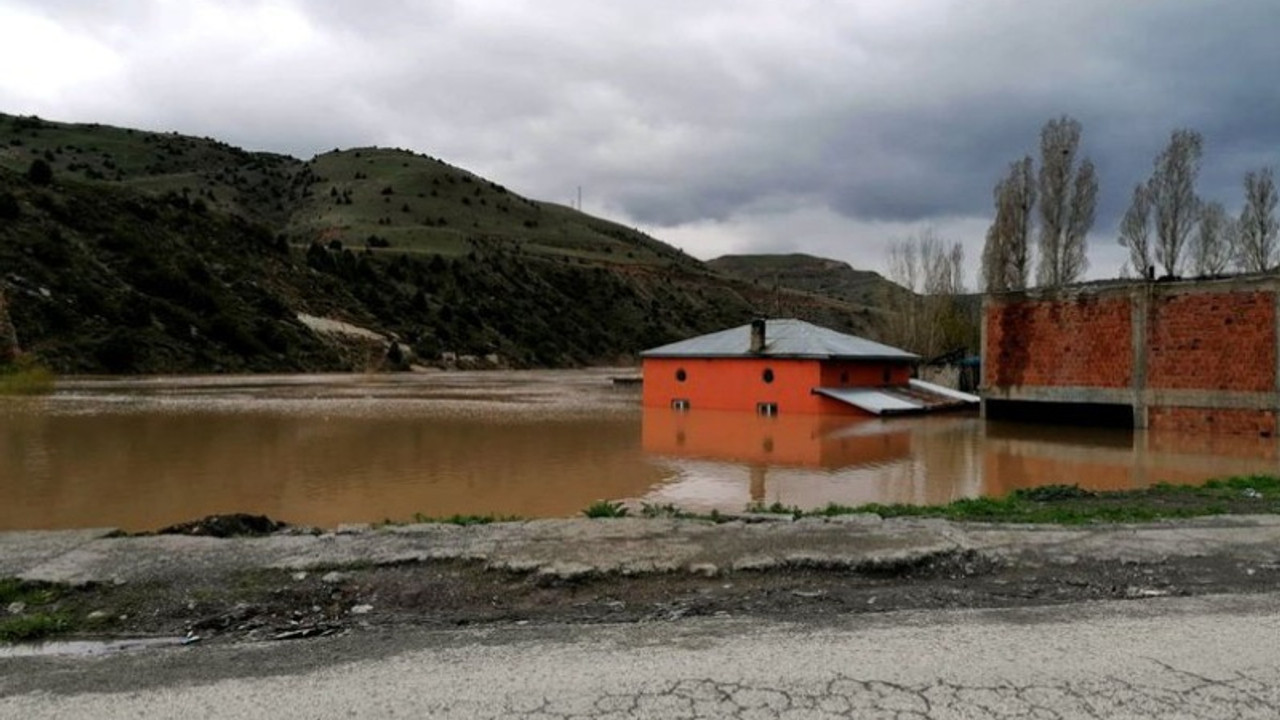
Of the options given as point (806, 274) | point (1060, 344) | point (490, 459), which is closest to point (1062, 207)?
point (1060, 344)

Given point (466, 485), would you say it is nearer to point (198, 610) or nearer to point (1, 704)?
point (198, 610)

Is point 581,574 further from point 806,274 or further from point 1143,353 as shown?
point 806,274

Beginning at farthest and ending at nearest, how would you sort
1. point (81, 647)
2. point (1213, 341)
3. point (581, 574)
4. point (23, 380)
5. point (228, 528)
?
point (23, 380) → point (1213, 341) → point (228, 528) → point (581, 574) → point (81, 647)

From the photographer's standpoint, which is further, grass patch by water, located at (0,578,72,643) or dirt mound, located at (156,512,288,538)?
dirt mound, located at (156,512,288,538)

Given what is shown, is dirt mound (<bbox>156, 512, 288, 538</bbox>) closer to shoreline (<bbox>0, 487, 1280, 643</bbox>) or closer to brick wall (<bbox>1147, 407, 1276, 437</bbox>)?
shoreline (<bbox>0, 487, 1280, 643</bbox>)

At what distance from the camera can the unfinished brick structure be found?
2367cm

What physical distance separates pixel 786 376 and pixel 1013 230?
15902 millimetres

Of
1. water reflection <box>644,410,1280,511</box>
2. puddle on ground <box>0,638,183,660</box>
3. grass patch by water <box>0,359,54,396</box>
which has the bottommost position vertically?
water reflection <box>644,410,1280,511</box>

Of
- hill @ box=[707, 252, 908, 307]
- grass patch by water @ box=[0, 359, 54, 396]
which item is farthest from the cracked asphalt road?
hill @ box=[707, 252, 908, 307]

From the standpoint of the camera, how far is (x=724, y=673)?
4598 millimetres

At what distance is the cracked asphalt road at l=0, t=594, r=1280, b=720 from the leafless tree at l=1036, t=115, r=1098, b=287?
123ft

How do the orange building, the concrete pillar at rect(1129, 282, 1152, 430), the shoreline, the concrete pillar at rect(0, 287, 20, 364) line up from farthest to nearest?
1. the concrete pillar at rect(0, 287, 20, 364)
2. the orange building
3. the concrete pillar at rect(1129, 282, 1152, 430)
4. the shoreline

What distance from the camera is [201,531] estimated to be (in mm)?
9188

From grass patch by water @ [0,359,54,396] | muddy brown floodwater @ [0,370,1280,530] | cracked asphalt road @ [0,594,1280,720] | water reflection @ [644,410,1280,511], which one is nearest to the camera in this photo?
cracked asphalt road @ [0,594,1280,720]
